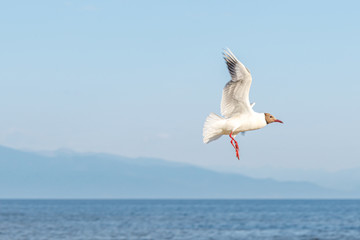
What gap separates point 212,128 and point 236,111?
26.2 inches

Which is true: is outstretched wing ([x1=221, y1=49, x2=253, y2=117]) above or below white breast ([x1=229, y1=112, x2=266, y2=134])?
above

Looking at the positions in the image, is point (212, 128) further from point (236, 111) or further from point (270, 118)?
point (270, 118)

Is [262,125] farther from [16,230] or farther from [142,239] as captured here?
[16,230]

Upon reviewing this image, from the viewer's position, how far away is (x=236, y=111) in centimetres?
1367

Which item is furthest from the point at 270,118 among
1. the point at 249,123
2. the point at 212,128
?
the point at 212,128

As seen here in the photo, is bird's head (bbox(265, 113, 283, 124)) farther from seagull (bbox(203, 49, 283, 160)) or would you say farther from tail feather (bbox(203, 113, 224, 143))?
tail feather (bbox(203, 113, 224, 143))

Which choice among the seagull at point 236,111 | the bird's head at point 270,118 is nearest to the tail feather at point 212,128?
the seagull at point 236,111

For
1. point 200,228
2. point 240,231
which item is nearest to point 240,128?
point 240,231

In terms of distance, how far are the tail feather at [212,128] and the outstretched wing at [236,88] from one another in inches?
10.5

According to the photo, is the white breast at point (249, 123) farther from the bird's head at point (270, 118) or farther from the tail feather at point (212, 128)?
the tail feather at point (212, 128)

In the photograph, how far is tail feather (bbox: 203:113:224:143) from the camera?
13.7 meters

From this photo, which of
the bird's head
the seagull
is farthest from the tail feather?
the bird's head

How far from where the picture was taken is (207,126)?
1386cm

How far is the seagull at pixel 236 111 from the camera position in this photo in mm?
13258
